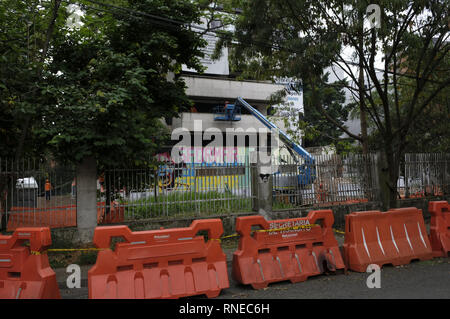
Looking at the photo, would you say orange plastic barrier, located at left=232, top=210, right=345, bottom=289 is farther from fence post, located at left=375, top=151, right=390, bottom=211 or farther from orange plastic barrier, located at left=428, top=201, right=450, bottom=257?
fence post, located at left=375, top=151, right=390, bottom=211

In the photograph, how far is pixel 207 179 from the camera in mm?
10008

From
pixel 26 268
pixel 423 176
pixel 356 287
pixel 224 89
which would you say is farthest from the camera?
pixel 224 89

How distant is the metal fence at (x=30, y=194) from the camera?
8.16 meters

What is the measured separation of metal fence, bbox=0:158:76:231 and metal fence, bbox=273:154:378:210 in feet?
19.3

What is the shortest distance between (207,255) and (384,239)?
12.0 ft

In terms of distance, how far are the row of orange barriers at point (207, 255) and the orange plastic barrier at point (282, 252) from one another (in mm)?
16

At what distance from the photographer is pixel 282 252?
6398 mm

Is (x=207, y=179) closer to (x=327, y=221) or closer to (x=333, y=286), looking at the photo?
(x=327, y=221)

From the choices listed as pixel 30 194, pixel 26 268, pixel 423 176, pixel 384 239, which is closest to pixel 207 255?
pixel 26 268

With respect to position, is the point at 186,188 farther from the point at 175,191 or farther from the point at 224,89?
the point at 224,89

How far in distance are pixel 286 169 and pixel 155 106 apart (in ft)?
14.0

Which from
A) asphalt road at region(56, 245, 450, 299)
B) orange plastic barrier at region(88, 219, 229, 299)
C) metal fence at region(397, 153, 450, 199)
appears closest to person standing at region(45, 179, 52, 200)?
asphalt road at region(56, 245, 450, 299)

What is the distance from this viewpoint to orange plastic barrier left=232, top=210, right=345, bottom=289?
6078 millimetres

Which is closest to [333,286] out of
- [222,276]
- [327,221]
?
[327,221]
